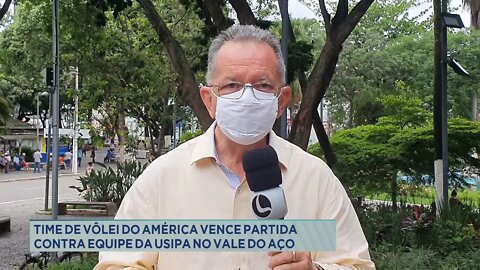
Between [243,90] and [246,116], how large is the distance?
0.25 feet

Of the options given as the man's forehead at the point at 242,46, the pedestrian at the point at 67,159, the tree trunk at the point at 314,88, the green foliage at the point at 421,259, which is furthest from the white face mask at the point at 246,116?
the pedestrian at the point at 67,159

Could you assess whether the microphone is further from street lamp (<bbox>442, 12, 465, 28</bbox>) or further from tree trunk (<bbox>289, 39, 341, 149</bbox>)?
street lamp (<bbox>442, 12, 465, 28</bbox>)

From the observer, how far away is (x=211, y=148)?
2020 mm

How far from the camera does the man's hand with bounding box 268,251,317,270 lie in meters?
1.63

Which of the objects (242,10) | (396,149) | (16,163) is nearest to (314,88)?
(242,10)

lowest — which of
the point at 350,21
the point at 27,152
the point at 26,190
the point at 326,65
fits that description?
the point at 26,190

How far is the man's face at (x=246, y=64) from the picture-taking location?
196cm

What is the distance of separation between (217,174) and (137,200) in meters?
0.24

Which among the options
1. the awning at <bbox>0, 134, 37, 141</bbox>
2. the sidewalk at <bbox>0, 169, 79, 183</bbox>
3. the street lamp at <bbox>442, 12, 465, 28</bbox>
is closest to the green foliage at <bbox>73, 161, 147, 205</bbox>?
the street lamp at <bbox>442, 12, 465, 28</bbox>

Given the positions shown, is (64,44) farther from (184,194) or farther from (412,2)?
(412,2)

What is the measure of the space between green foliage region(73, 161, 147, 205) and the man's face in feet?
51.0

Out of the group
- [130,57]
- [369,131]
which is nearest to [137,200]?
[369,131]

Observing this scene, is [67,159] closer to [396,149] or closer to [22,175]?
[22,175]
